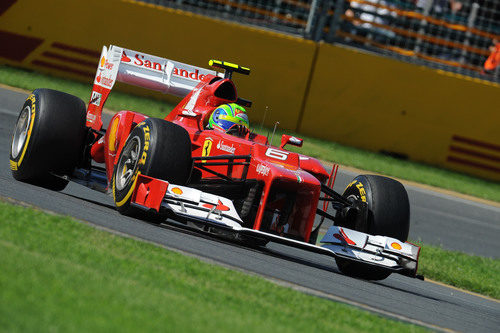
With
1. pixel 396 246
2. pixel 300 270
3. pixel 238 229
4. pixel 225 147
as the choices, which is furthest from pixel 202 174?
pixel 396 246

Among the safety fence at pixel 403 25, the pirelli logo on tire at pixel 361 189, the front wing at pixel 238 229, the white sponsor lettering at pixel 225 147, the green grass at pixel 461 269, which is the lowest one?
the green grass at pixel 461 269

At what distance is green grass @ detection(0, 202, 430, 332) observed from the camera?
422 cm

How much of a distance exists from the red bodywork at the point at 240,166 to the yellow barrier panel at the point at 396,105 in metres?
7.12

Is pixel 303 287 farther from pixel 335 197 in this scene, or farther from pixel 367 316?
pixel 335 197

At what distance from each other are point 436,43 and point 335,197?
9639 mm

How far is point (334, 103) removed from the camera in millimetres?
16484

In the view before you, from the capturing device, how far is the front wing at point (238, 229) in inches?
293

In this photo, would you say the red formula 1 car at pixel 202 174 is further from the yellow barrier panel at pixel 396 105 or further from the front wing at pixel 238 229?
the yellow barrier panel at pixel 396 105

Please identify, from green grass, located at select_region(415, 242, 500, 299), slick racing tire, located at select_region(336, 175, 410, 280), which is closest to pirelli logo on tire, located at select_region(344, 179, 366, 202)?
slick racing tire, located at select_region(336, 175, 410, 280)

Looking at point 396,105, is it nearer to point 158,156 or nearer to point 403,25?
point 403,25

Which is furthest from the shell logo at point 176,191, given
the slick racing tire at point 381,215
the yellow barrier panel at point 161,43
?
the yellow barrier panel at point 161,43

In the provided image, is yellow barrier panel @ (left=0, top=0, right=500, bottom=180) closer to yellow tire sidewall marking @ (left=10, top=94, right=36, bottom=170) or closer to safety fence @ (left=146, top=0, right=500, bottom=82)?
safety fence @ (left=146, top=0, right=500, bottom=82)

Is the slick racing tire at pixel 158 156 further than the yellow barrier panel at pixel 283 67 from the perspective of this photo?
No

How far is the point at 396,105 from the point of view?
16484 mm
